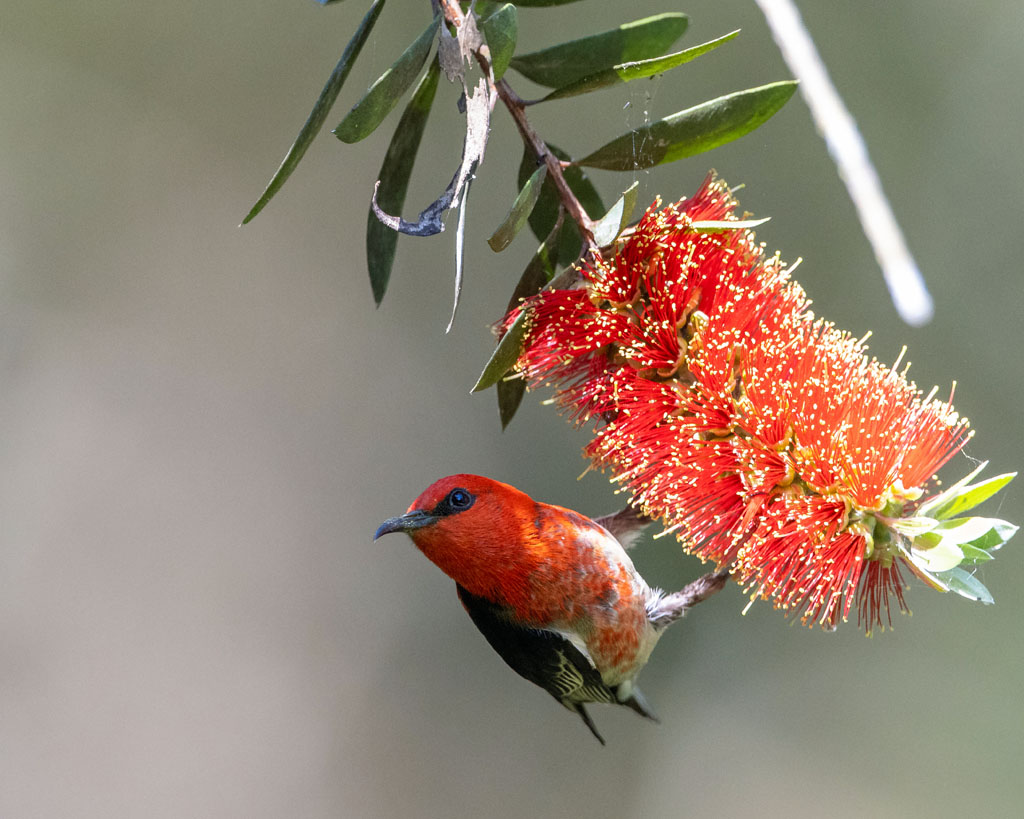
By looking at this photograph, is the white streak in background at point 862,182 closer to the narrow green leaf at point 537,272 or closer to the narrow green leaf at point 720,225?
the narrow green leaf at point 720,225

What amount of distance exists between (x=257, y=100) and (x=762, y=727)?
2197 mm

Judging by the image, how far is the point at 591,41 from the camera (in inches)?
33.5

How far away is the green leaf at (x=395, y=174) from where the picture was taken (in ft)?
Result: 2.85

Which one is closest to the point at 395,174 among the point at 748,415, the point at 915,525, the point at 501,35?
the point at 501,35

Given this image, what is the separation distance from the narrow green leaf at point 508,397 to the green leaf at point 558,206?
13 centimetres

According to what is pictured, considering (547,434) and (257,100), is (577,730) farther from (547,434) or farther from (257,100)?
(257,100)

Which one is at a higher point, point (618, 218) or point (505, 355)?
point (618, 218)

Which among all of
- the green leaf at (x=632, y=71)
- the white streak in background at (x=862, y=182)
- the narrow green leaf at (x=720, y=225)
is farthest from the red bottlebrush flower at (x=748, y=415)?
the white streak in background at (x=862, y=182)

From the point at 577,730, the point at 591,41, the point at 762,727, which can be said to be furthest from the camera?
the point at 762,727

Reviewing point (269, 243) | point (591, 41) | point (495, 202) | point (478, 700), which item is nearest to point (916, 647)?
point (478, 700)

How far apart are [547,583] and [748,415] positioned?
280mm

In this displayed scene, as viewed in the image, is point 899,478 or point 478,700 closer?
point 899,478

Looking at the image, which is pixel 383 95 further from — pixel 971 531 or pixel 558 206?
pixel 971 531

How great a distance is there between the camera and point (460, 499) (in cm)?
85
